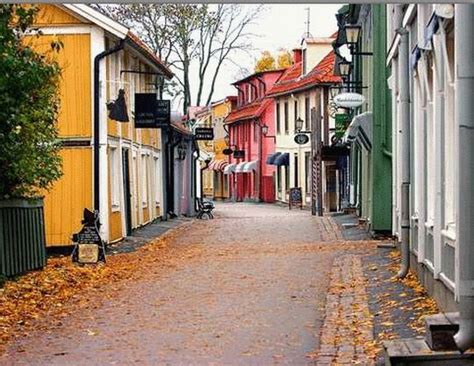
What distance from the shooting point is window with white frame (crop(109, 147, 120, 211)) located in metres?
26.0

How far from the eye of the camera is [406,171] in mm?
15586

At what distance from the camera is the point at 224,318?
41.3 ft

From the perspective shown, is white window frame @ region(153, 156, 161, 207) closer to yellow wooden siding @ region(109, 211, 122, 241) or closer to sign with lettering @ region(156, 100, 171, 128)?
sign with lettering @ region(156, 100, 171, 128)

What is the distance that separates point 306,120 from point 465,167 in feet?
152

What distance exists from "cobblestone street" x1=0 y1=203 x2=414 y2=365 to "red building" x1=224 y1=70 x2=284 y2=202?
44439mm

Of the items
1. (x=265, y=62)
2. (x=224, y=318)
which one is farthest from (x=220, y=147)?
(x=224, y=318)

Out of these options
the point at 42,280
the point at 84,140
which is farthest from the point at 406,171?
the point at 84,140

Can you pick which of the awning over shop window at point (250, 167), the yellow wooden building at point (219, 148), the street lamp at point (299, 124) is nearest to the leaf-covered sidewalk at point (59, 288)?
the street lamp at point (299, 124)

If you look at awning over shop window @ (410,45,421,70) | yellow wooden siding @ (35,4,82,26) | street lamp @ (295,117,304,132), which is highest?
yellow wooden siding @ (35,4,82,26)

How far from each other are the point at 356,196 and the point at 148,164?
694 cm

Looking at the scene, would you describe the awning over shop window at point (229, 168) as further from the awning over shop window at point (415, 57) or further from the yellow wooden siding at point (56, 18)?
the awning over shop window at point (415, 57)

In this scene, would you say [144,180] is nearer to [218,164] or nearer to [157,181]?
[157,181]

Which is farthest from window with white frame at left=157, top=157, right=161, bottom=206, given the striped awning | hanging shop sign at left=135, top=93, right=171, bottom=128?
the striped awning

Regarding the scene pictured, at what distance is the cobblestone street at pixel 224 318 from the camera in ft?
Result: 33.5
